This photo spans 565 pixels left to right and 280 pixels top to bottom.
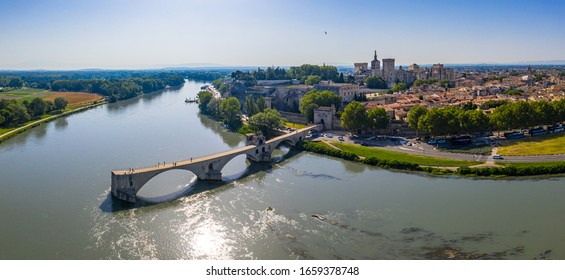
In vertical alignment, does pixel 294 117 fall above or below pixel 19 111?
below

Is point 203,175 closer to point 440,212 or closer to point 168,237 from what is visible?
point 168,237

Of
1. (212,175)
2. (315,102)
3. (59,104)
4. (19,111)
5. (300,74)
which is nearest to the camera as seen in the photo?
(212,175)

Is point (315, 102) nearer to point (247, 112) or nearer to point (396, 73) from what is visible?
point (247, 112)

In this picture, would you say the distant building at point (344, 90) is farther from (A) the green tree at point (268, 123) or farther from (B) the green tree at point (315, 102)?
(A) the green tree at point (268, 123)

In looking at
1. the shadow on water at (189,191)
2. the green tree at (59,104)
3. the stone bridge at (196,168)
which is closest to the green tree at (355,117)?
the stone bridge at (196,168)

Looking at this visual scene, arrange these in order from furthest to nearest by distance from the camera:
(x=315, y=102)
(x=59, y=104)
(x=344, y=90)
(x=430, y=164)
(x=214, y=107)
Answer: (x=59, y=104) → (x=214, y=107) → (x=344, y=90) → (x=315, y=102) → (x=430, y=164)

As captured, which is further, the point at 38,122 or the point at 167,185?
the point at 38,122

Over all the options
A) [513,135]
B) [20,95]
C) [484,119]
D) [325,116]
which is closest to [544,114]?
[513,135]
